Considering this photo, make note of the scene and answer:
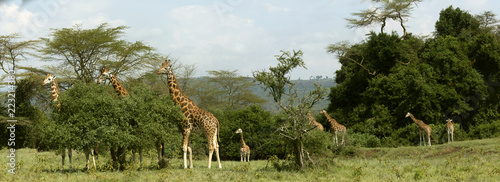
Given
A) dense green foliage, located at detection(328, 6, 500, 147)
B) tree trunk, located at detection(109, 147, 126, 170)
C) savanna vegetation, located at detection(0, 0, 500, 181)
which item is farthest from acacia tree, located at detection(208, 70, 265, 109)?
tree trunk, located at detection(109, 147, 126, 170)

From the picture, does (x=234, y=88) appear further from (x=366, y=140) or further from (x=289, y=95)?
(x=289, y=95)

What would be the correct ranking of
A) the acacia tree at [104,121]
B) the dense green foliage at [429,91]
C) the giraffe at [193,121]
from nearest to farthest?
the acacia tree at [104,121]
the giraffe at [193,121]
the dense green foliage at [429,91]

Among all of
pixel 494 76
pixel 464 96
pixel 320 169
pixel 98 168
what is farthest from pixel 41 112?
pixel 494 76

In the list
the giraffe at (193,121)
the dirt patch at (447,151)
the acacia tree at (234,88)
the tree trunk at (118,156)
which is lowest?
the dirt patch at (447,151)

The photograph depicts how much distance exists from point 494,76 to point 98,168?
1005 inches

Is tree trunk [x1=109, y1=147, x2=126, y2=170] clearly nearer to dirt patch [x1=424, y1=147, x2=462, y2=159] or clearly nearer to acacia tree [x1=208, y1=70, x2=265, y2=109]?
dirt patch [x1=424, y1=147, x2=462, y2=159]

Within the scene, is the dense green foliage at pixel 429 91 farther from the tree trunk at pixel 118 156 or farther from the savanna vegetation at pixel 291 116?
the tree trunk at pixel 118 156

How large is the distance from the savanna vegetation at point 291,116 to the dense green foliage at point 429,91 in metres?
0.08

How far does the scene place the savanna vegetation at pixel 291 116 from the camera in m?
14.3

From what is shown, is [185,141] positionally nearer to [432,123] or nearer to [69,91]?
[69,91]

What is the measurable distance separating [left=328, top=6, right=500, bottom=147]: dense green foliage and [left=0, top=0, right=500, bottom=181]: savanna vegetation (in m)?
0.08

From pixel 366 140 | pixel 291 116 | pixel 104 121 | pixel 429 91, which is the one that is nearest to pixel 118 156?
pixel 104 121

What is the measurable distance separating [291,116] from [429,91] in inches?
630

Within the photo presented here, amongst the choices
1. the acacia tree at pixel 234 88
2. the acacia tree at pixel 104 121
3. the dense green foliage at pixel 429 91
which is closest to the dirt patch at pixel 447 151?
the dense green foliage at pixel 429 91
